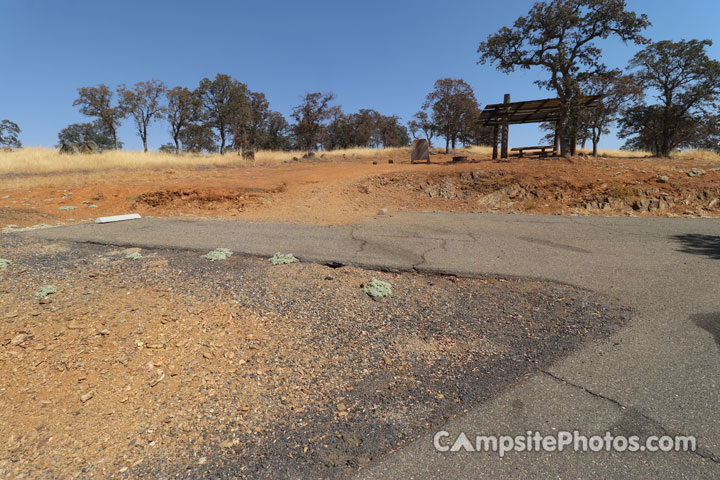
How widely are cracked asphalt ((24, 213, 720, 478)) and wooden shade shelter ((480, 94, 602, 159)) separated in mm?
9366

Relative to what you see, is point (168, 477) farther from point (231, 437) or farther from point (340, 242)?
point (340, 242)

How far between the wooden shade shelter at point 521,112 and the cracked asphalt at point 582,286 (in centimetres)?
937

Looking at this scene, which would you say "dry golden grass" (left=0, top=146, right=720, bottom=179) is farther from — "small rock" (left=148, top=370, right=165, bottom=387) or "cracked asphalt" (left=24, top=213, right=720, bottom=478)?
"small rock" (left=148, top=370, right=165, bottom=387)

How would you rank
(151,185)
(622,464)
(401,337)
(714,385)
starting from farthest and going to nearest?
(151,185) < (401,337) < (714,385) < (622,464)

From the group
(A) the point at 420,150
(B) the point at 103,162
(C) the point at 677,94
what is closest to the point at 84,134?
(B) the point at 103,162

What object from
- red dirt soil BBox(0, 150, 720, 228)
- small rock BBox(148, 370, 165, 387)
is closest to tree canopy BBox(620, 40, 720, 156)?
red dirt soil BBox(0, 150, 720, 228)

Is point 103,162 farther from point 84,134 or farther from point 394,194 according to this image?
point 84,134

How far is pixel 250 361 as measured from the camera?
311cm

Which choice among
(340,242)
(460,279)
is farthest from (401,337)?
(340,242)

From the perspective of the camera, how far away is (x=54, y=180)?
575 inches

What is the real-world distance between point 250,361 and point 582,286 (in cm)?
420

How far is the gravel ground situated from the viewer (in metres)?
2.24

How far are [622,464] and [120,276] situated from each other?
571 centimetres

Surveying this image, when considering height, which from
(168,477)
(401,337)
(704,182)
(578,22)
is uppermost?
(578,22)
